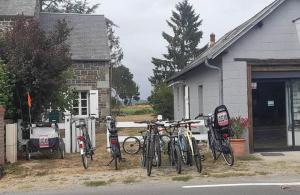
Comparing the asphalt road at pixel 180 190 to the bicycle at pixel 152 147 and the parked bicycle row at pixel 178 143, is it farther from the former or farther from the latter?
the parked bicycle row at pixel 178 143

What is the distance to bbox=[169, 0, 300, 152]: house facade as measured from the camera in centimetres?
1571

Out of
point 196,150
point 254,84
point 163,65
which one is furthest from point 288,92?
point 163,65

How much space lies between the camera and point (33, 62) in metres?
15.5

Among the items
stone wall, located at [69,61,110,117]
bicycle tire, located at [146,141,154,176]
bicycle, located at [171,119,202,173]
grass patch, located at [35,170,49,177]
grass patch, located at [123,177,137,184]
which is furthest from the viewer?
stone wall, located at [69,61,110,117]

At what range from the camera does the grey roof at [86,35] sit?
90.9ft

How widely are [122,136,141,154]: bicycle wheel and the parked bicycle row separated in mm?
2455

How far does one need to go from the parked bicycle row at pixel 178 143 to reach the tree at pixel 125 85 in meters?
63.1

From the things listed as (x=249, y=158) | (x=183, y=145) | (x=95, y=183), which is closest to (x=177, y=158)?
(x=183, y=145)

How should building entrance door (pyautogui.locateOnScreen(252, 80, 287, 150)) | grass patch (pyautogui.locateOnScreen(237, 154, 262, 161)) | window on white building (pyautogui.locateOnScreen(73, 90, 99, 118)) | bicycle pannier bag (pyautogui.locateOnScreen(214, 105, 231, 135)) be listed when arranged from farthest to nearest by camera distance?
window on white building (pyautogui.locateOnScreen(73, 90, 99, 118)) < building entrance door (pyautogui.locateOnScreen(252, 80, 287, 150)) < grass patch (pyautogui.locateOnScreen(237, 154, 262, 161)) < bicycle pannier bag (pyautogui.locateOnScreen(214, 105, 231, 135))

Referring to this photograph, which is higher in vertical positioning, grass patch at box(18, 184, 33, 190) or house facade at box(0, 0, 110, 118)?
house facade at box(0, 0, 110, 118)

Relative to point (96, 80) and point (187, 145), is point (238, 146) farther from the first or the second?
point (96, 80)

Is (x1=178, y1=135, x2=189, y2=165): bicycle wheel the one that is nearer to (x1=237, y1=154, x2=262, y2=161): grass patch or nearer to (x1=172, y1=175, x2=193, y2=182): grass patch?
(x1=172, y1=175, x2=193, y2=182): grass patch

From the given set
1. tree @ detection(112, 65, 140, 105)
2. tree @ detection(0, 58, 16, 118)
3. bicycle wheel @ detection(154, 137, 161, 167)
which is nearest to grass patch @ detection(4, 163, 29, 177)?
tree @ detection(0, 58, 16, 118)

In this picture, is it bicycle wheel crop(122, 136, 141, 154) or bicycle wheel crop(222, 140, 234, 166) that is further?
bicycle wheel crop(122, 136, 141, 154)
